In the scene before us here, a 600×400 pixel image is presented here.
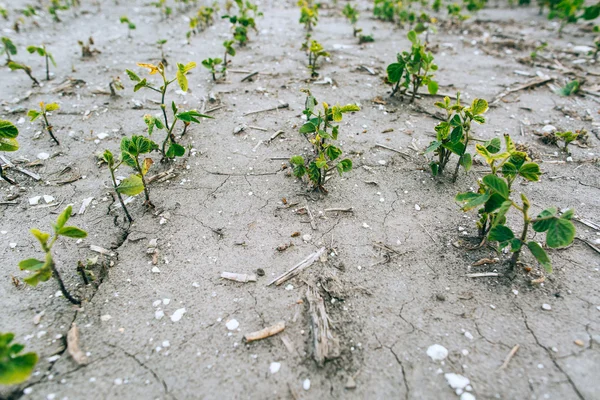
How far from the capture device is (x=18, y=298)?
2.19 meters

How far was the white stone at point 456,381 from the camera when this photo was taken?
1.79 m

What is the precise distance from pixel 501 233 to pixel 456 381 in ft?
3.10

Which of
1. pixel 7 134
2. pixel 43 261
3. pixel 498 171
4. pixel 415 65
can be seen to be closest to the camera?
pixel 43 261

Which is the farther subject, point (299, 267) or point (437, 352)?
point (299, 267)

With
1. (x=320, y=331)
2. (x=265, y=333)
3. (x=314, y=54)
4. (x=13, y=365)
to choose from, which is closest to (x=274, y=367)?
(x=265, y=333)

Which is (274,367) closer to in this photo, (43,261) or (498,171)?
(43,261)

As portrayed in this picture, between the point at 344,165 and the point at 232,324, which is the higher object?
the point at 344,165

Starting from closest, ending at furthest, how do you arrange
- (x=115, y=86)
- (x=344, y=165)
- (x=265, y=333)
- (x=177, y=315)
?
(x=265, y=333)
(x=177, y=315)
(x=344, y=165)
(x=115, y=86)

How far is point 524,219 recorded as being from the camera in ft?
7.13

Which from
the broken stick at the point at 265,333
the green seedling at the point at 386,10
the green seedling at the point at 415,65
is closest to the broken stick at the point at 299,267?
the broken stick at the point at 265,333

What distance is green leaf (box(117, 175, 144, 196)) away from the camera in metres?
2.45

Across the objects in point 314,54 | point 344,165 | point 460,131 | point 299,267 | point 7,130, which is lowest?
point 299,267

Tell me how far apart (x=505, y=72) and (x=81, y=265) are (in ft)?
18.1

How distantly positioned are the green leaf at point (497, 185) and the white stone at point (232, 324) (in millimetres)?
1705
